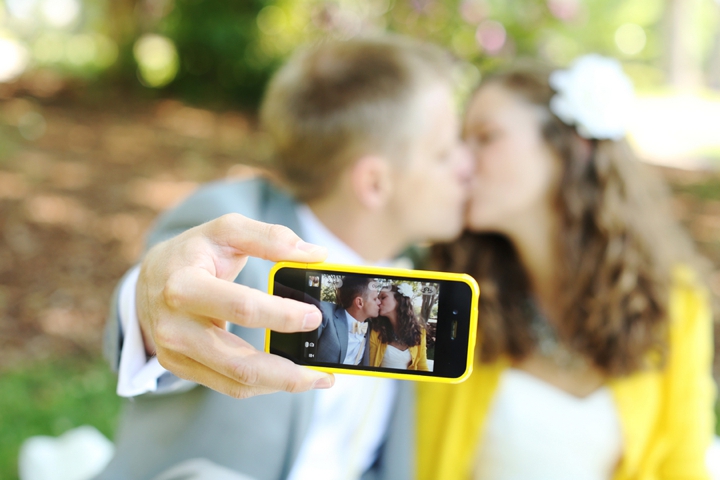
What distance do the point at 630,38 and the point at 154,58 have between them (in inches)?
781

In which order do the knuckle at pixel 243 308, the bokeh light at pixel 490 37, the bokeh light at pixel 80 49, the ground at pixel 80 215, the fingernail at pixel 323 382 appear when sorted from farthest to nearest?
→ the bokeh light at pixel 80 49, the bokeh light at pixel 490 37, the ground at pixel 80 215, the fingernail at pixel 323 382, the knuckle at pixel 243 308

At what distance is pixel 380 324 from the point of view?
4.05 ft

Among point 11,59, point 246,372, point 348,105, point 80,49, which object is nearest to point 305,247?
point 246,372

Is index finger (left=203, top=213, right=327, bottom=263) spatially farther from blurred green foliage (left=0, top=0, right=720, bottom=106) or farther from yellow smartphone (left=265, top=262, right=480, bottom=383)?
blurred green foliage (left=0, top=0, right=720, bottom=106)

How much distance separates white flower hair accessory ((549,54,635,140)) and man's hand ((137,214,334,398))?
1.44m

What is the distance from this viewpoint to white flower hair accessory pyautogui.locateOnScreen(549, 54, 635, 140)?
2191mm

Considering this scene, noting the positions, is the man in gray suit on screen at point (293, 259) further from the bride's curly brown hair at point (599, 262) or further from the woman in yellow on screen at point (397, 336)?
the bride's curly brown hair at point (599, 262)

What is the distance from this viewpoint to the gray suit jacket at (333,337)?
47.8 inches

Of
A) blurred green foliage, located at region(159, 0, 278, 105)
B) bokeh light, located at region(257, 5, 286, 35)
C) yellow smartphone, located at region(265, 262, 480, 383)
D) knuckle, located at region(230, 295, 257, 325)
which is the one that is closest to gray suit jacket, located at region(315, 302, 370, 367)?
yellow smartphone, located at region(265, 262, 480, 383)

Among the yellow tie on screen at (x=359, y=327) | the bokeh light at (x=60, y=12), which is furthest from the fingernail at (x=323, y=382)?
the bokeh light at (x=60, y=12)

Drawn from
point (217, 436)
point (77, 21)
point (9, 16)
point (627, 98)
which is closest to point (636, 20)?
point (77, 21)

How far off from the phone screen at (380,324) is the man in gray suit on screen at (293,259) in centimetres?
5

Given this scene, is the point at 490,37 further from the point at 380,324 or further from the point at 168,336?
the point at 168,336

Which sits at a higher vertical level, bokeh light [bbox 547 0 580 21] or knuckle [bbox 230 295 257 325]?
bokeh light [bbox 547 0 580 21]
